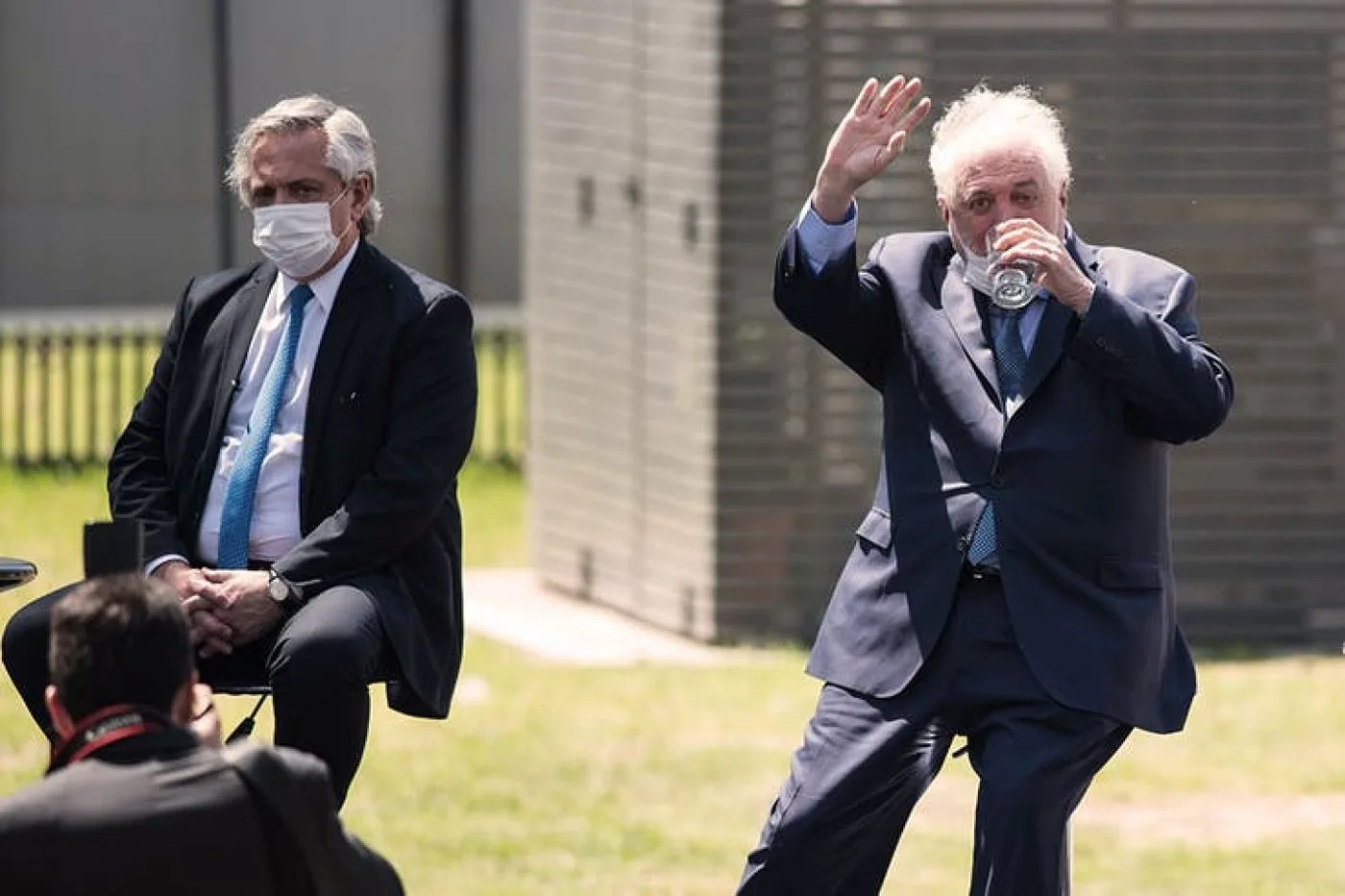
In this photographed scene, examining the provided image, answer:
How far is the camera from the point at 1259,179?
11.4 meters

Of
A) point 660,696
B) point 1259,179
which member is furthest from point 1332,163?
point 660,696

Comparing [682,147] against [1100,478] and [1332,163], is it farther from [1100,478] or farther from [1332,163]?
[1100,478]

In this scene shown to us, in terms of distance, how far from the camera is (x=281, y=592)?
5922mm

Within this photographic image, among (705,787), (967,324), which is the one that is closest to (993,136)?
(967,324)

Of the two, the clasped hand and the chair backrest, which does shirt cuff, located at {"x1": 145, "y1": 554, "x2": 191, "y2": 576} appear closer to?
the clasped hand

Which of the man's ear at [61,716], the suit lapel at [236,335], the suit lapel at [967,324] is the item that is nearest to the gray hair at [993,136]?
the suit lapel at [967,324]

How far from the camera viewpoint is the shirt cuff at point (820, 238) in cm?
555

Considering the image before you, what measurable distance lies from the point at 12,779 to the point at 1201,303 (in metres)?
4.90

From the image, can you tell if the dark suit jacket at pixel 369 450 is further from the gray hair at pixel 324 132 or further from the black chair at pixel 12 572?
the black chair at pixel 12 572

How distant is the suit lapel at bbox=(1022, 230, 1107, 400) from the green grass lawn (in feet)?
8.48

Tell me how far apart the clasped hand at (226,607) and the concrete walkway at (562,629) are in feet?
17.1

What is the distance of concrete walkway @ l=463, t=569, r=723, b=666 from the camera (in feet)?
37.2

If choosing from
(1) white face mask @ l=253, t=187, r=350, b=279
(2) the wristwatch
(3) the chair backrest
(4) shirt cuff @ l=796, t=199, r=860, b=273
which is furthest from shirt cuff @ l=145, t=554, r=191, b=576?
(4) shirt cuff @ l=796, t=199, r=860, b=273

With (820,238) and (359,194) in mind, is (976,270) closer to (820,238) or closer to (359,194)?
(820,238)
